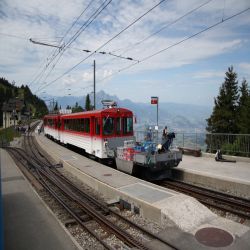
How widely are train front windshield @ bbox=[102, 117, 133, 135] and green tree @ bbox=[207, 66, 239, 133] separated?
89.3ft

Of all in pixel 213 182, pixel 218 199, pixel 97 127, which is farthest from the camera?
pixel 97 127

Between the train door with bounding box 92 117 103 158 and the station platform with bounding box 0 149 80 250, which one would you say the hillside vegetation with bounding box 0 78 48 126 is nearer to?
the train door with bounding box 92 117 103 158

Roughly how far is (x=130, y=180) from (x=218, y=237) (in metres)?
5.00

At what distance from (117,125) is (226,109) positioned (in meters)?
32.3

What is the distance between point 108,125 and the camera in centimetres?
1580

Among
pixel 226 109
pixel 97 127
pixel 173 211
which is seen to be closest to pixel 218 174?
pixel 173 211

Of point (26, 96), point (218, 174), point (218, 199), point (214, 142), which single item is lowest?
point (218, 199)

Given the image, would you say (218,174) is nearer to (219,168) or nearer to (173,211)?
(219,168)

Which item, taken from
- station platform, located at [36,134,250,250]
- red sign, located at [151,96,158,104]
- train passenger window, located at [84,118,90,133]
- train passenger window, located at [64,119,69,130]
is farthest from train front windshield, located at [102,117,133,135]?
train passenger window, located at [64,119,69,130]

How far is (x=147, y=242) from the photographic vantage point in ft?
23.4

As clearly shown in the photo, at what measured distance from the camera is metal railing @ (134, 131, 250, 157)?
1630 cm

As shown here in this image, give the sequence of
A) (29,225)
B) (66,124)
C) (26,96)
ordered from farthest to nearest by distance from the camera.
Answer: (26,96)
(66,124)
(29,225)

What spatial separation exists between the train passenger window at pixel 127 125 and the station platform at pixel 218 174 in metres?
3.48

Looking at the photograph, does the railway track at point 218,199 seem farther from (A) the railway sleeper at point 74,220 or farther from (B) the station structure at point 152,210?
(A) the railway sleeper at point 74,220
